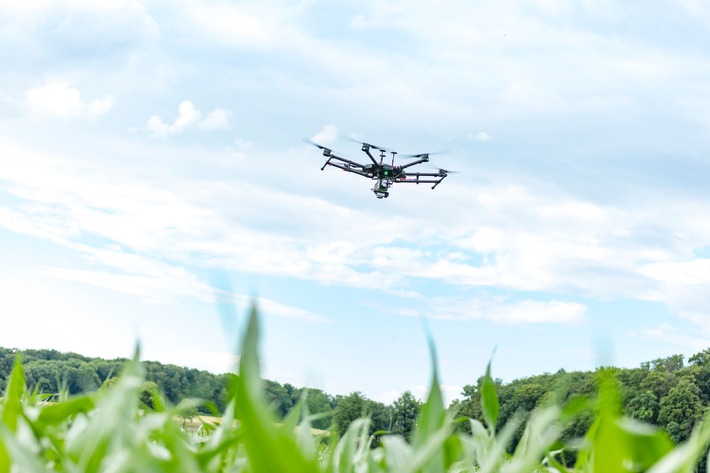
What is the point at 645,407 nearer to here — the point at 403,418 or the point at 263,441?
the point at 403,418

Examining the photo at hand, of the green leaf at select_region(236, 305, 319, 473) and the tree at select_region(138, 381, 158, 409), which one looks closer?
the green leaf at select_region(236, 305, 319, 473)

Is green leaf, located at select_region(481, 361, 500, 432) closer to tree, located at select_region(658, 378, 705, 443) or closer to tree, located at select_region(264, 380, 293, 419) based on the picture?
tree, located at select_region(264, 380, 293, 419)

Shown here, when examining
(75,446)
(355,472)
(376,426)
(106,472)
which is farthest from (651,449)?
(376,426)

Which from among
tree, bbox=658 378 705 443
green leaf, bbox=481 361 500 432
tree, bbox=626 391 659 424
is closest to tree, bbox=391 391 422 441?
green leaf, bbox=481 361 500 432

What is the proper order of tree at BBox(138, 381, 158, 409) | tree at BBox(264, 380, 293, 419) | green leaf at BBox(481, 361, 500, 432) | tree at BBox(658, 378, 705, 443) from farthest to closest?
tree at BBox(658, 378, 705, 443)
tree at BBox(264, 380, 293, 419)
tree at BBox(138, 381, 158, 409)
green leaf at BBox(481, 361, 500, 432)

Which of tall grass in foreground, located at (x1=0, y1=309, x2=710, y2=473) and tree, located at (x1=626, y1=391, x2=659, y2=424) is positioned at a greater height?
tall grass in foreground, located at (x1=0, y1=309, x2=710, y2=473)

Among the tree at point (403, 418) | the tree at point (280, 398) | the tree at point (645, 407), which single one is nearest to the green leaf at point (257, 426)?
the tree at point (403, 418)

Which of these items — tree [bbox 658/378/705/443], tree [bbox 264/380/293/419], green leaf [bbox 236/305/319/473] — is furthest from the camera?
tree [bbox 658/378/705/443]

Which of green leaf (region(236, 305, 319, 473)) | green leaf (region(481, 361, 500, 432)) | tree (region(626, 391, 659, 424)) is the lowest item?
tree (region(626, 391, 659, 424))

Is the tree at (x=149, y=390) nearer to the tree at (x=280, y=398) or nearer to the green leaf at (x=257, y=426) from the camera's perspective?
the tree at (x=280, y=398)

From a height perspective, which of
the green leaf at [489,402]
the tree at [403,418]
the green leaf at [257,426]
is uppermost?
the green leaf at [257,426]
